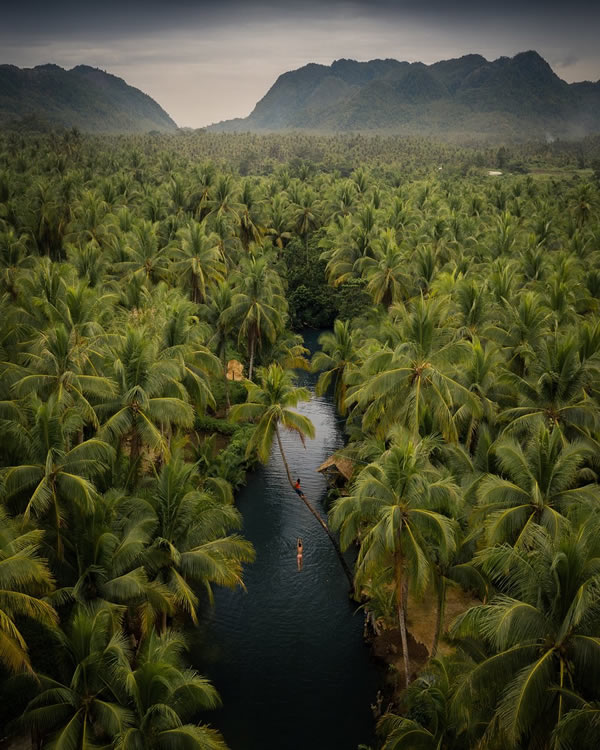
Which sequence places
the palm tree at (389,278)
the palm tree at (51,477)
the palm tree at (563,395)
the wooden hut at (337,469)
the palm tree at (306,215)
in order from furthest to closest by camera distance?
the palm tree at (306,215) → the palm tree at (389,278) → the wooden hut at (337,469) → the palm tree at (563,395) → the palm tree at (51,477)

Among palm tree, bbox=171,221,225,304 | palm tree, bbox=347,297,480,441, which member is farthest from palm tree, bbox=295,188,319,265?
palm tree, bbox=347,297,480,441

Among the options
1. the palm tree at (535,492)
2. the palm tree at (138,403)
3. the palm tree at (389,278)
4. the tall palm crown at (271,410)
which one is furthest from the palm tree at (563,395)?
the palm tree at (389,278)

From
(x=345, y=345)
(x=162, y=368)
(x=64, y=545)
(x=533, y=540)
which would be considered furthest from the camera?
(x=345, y=345)

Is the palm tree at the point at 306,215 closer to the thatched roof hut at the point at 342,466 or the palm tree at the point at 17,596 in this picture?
the thatched roof hut at the point at 342,466

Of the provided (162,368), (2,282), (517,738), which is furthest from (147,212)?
(517,738)

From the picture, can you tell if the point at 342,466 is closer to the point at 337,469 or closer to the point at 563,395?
the point at 337,469

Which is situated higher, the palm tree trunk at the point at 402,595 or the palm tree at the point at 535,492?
the palm tree at the point at 535,492

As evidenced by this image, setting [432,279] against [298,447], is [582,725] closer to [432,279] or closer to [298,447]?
[298,447]
